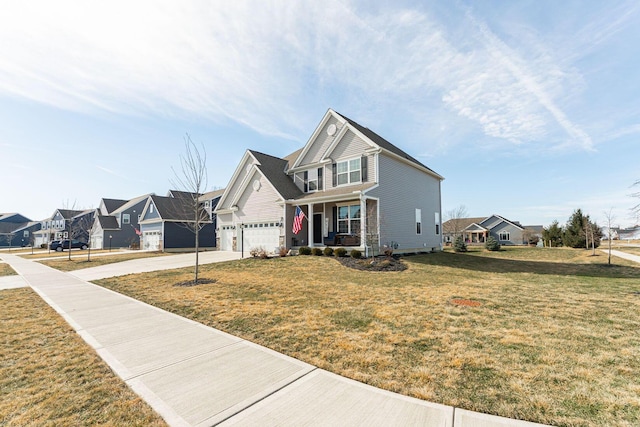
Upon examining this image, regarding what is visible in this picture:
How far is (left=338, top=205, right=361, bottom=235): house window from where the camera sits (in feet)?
59.2

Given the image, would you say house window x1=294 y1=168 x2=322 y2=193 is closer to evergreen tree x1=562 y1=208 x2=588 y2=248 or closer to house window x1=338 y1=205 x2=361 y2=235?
house window x1=338 y1=205 x2=361 y2=235

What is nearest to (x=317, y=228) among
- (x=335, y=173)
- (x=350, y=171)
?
(x=335, y=173)

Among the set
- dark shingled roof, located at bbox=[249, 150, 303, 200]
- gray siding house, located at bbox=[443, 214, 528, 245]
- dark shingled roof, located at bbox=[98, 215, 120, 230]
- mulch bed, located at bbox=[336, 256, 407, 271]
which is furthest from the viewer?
gray siding house, located at bbox=[443, 214, 528, 245]

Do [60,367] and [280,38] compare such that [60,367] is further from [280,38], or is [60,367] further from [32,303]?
[280,38]

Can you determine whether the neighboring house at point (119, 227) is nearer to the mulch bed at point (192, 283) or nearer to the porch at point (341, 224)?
the porch at point (341, 224)

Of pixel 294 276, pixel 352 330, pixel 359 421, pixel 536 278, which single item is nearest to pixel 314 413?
pixel 359 421

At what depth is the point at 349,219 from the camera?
61.1 feet

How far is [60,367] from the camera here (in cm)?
394

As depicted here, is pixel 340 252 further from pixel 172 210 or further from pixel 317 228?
pixel 172 210

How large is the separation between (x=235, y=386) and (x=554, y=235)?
147 feet

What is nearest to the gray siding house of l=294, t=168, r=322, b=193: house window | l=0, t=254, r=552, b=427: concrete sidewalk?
l=294, t=168, r=322, b=193: house window

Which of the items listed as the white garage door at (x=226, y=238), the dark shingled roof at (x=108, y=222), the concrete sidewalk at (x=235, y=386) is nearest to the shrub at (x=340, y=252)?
the concrete sidewalk at (x=235, y=386)

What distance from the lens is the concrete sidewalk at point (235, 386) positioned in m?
2.73

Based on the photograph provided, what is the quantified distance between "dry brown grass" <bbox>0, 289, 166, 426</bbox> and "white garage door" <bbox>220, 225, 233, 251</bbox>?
19332 millimetres
